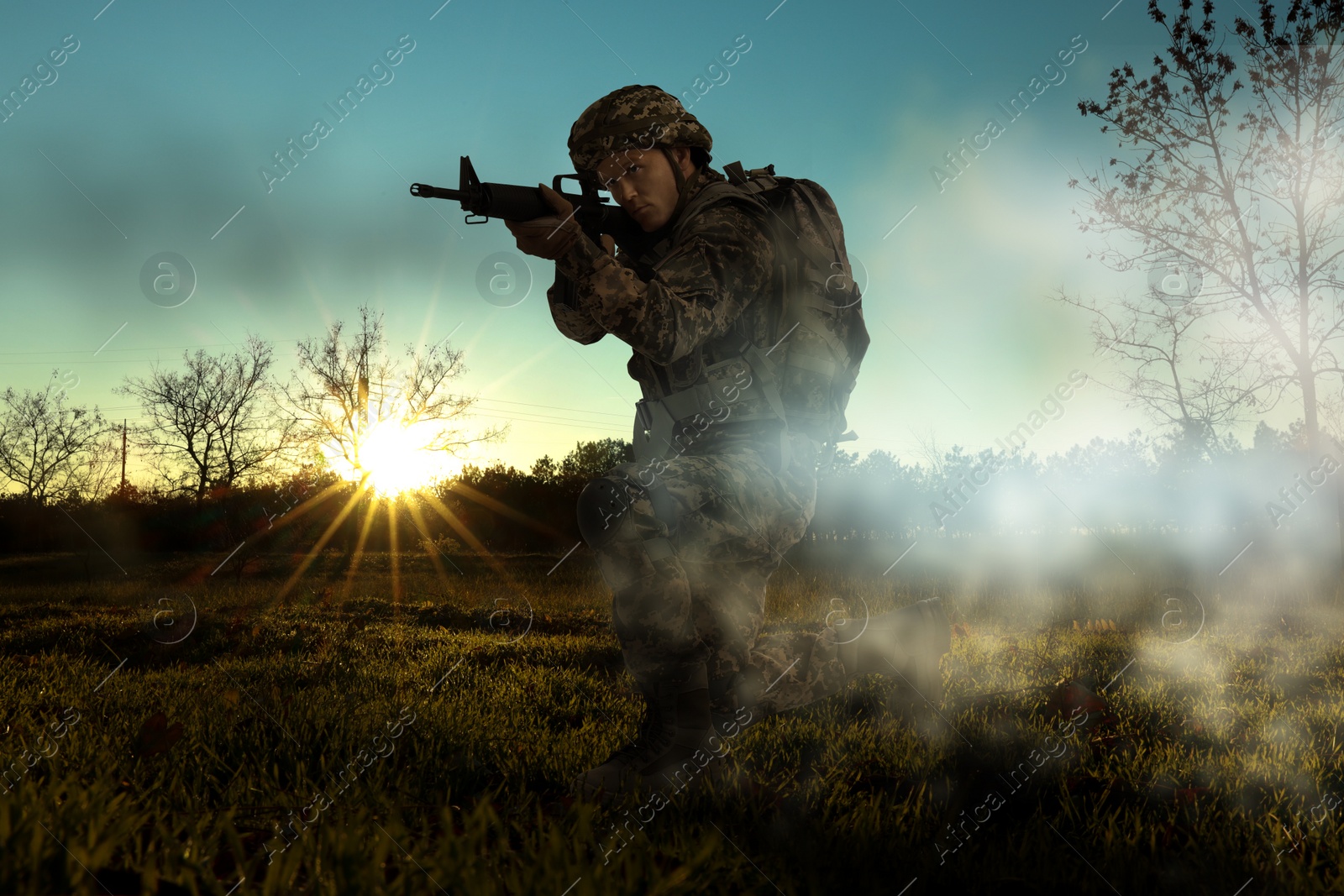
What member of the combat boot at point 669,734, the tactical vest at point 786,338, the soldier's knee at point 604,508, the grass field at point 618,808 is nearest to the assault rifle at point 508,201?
the tactical vest at point 786,338

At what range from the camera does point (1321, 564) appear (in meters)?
13.8

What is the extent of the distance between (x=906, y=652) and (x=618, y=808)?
2407 millimetres

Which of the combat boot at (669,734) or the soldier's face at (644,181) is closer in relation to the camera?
the combat boot at (669,734)

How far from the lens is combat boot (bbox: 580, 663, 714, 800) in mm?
2871

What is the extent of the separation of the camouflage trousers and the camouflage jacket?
26 cm

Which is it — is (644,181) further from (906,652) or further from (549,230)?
(906,652)

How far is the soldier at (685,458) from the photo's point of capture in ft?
9.75

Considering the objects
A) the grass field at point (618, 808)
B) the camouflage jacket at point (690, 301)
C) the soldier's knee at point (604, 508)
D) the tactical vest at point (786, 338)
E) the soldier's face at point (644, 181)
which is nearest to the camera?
the grass field at point (618, 808)

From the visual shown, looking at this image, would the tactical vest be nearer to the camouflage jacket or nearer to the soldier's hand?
the camouflage jacket

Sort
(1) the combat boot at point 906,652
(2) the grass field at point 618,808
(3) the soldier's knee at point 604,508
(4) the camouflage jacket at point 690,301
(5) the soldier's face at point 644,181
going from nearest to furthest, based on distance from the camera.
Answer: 1. (2) the grass field at point 618,808
2. (4) the camouflage jacket at point 690,301
3. (3) the soldier's knee at point 604,508
4. (5) the soldier's face at point 644,181
5. (1) the combat boot at point 906,652

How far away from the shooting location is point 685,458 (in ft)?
10.6

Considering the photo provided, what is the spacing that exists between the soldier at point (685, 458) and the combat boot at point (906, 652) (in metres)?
0.21

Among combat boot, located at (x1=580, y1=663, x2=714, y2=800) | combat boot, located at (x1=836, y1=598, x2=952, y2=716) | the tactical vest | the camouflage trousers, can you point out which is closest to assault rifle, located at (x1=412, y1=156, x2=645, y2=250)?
the tactical vest

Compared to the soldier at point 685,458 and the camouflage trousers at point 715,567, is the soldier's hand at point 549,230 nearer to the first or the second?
the soldier at point 685,458
